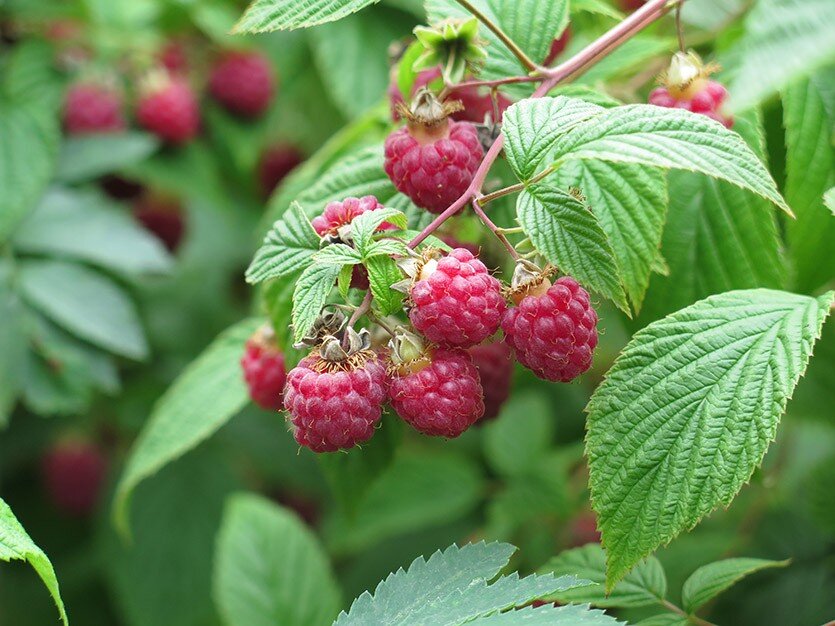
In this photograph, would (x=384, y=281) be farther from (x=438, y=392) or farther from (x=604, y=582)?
(x=604, y=582)

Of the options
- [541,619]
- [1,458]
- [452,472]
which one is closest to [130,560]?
[1,458]

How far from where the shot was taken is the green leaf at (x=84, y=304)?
1.45 m

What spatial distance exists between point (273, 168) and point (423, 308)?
139 centimetres

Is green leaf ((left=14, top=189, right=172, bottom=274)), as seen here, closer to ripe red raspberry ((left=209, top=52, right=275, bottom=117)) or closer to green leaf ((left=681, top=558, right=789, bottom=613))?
ripe red raspberry ((left=209, top=52, right=275, bottom=117))

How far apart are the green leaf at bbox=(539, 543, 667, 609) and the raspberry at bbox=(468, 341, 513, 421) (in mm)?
148

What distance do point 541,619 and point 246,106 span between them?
1.35 meters

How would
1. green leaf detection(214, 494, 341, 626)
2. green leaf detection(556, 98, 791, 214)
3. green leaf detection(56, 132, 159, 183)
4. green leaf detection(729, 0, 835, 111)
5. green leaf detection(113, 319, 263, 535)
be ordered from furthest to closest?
green leaf detection(56, 132, 159, 183) < green leaf detection(214, 494, 341, 626) < green leaf detection(113, 319, 263, 535) < green leaf detection(556, 98, 791, 214) < green leaf detection(729, 0, 835, 111)

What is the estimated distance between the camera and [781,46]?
0.54 meters

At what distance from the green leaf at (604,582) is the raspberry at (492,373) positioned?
148mm

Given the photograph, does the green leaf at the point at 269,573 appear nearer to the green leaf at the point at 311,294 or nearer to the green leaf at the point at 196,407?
the green leaf at the point at 196,407

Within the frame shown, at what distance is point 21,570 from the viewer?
7.07 feet

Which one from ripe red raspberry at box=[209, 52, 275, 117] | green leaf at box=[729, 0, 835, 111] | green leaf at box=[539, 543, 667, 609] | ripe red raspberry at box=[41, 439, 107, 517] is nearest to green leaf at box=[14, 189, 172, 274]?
ripe red raspberry at box=[209, 52, 275, 117]

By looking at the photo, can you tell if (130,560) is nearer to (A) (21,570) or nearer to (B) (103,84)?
(A) (21,570)

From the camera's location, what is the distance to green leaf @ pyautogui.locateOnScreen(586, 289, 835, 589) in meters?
0.70
